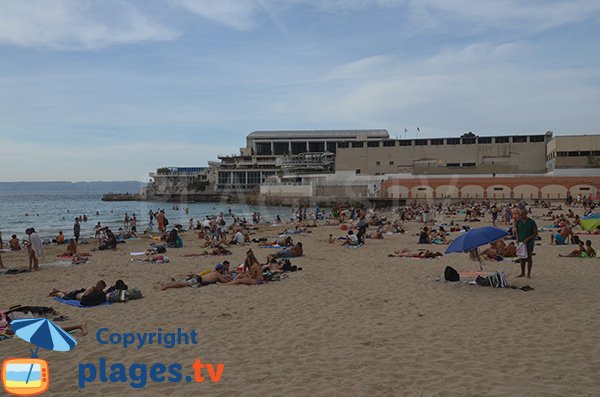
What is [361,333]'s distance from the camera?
6.99 metres

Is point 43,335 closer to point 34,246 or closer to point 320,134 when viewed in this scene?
point 34,246

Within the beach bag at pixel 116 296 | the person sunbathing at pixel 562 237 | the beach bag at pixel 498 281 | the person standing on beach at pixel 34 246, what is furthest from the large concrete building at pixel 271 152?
the beach bag at pixel 116 296

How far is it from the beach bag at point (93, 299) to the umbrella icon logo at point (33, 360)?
4.40m

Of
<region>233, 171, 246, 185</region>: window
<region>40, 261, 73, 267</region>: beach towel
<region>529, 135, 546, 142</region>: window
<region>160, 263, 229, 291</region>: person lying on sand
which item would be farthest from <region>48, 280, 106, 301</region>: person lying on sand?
<region>233, 171, 246, 185</region>: window

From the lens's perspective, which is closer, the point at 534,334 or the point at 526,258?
the point at 534,334

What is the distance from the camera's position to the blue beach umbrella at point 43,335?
4.46 m

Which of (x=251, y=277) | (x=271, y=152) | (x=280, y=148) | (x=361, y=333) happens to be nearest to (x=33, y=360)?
(x=361, y=333)

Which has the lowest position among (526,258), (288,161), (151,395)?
(151,395)

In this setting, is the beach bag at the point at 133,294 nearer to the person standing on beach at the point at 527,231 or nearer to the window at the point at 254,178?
the person standing on beach at the point at 527,231

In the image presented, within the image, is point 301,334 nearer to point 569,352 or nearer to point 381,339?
point 381,339

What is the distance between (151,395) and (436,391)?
2815 millimetres

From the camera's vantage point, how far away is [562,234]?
17141 mm

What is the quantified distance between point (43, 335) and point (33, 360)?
0.22 m

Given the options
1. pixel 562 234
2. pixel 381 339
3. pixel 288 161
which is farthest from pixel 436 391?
pixel 288 161
